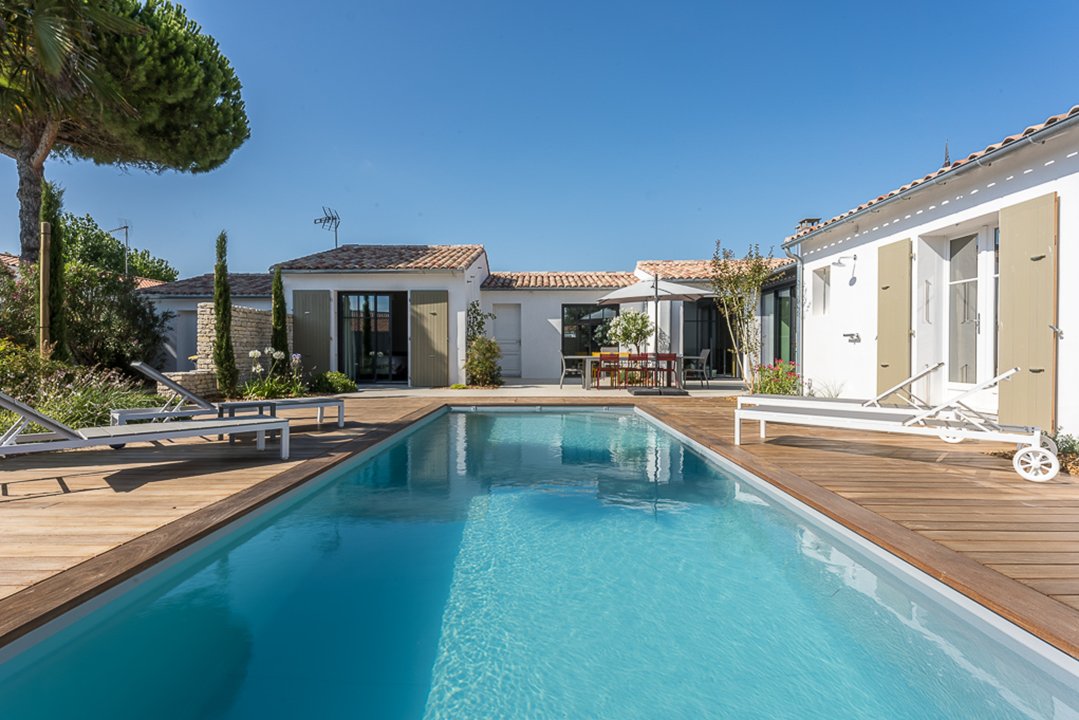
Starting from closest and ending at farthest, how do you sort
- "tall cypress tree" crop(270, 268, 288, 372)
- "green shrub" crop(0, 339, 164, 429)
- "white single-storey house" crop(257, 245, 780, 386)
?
1. "green shrub" crop(0, 339, 164, 429)
2. "tall cypress tree" crop(270, 268, 288, 372)
3. "white single-storey house" crop(257, 245, 780, 386)

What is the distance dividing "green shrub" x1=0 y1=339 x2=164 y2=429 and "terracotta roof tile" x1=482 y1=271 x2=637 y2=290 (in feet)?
34.3

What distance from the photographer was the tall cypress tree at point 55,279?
7.48 meters

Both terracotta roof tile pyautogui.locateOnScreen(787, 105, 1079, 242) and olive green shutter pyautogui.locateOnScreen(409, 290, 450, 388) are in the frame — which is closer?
terracotta roof tile pyautogui.locateOnScreen(787, 105, 1079, 242)

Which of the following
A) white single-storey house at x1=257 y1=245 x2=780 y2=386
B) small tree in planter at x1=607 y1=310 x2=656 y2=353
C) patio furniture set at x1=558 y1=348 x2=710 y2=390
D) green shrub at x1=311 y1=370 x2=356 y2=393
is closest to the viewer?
green shrub at x1=311 y1=370 x2=356 y2=393

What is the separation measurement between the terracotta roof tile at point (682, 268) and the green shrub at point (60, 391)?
1281cm

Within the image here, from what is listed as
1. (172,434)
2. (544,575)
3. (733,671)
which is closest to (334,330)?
(172,434)

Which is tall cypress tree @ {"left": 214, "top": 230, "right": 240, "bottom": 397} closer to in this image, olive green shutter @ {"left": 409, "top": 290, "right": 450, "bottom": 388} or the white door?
olive green shutter @ {"left": 409, "top": 290, "right": 450, "bottom": 388}

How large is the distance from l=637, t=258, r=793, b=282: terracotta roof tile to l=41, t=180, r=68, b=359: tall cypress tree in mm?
13092

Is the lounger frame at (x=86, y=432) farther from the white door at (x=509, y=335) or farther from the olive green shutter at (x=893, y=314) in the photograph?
the white door at (x=509, y=335)

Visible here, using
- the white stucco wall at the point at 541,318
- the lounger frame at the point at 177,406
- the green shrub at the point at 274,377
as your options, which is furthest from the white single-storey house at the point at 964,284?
the green shrub at the point at 274,377

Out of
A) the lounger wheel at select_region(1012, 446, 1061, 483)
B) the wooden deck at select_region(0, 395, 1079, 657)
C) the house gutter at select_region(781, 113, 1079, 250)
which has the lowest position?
the wooden deck at select_region(0, 395, 1079, 657)

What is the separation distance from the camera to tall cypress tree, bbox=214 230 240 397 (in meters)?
9.86

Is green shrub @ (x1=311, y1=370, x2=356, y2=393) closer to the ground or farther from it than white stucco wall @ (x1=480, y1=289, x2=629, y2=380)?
closer to the ground

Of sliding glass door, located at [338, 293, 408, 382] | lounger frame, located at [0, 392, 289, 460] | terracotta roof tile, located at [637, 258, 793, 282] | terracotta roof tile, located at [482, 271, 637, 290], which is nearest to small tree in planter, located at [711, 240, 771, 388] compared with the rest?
terracotta roof tile, located at [637, 258, 793, 282]
